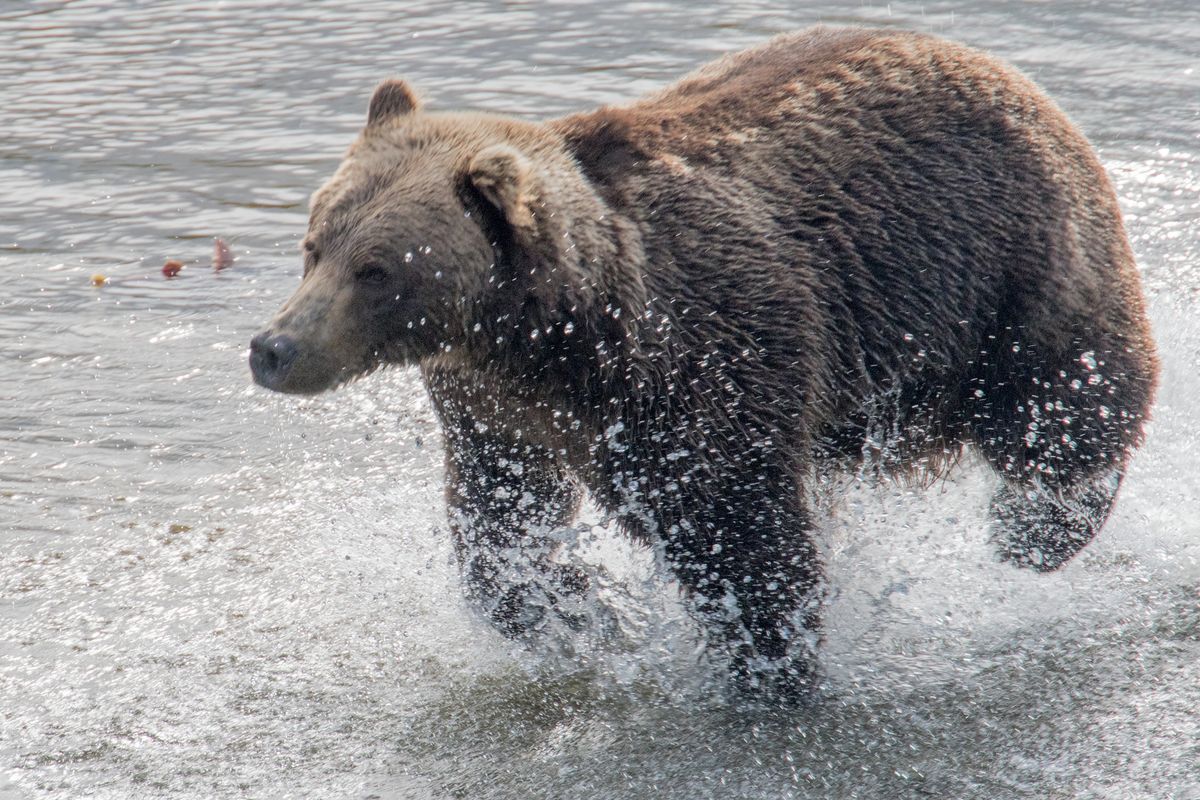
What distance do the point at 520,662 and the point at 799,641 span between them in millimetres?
940

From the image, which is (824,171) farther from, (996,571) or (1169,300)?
(1169,300)

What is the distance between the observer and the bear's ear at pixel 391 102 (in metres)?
4.54

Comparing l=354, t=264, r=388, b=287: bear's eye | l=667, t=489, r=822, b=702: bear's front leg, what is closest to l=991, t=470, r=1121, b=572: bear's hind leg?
l=667, t=489, r=822, b=702: bear's front leg

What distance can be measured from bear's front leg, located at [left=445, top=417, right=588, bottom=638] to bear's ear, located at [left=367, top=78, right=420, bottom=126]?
3.21 feet

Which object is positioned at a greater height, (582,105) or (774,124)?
(774,124)

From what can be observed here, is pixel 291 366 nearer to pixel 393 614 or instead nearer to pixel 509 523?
pixel 509 523

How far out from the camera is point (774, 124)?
4762 millimetres

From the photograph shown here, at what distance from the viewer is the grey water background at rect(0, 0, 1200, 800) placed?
4.32 meters

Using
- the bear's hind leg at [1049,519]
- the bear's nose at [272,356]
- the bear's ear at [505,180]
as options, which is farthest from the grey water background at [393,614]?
the bear's ear at [505,180]

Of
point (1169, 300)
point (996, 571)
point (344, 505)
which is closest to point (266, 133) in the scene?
point (344, 505)

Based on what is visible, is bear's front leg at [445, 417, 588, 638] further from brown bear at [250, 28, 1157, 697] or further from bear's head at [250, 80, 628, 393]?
bear's head at [250, 80, 628, 393]

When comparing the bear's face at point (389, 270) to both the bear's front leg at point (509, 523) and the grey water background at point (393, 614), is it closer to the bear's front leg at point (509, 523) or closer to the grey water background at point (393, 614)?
the bear's front leg at point (509, 523)

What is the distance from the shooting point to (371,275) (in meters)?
4.12

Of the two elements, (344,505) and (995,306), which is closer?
(995,306)
